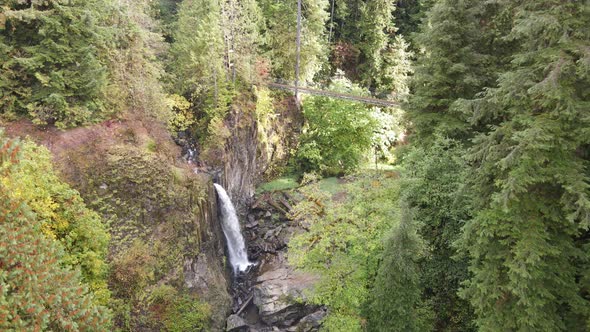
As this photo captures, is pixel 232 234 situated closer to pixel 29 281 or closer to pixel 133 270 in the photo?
pixel 133 270

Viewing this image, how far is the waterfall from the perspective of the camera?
21.6m

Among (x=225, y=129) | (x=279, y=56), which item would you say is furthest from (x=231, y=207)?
(x=279, y=56)

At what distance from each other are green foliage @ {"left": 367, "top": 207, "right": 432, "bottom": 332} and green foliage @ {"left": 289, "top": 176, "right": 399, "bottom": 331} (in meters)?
0.58

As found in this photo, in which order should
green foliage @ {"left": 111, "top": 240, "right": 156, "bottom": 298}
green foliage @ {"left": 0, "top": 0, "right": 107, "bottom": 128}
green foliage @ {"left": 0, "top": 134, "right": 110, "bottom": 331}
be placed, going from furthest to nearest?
green foliage @ {"left": 0, "top": 0, "right": 107, "bottom": 128} < green foliage @ {"left": 111, "top": 240, "right": 156, "bottom": 298} < green foliage @ {"left": 0, "top": 134, "right": 110, "bottom": 331}

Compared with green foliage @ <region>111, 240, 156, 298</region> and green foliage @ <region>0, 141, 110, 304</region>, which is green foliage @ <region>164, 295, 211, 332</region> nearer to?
green foliage @ <region>111, 240, 156, 298</region>

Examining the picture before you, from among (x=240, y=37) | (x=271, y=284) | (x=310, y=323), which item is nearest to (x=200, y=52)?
(x=240, y=37)

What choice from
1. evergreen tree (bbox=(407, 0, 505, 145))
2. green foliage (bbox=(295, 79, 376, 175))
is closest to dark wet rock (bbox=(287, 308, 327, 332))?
evergreen tree (bbox=(407, 0, 505, 145))

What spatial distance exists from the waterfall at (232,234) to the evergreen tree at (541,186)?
1462 centimetres

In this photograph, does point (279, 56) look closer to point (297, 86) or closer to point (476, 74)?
point (297, 86)

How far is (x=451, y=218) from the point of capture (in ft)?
45.0

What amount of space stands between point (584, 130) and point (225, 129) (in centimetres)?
1894

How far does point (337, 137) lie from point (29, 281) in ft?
76.2

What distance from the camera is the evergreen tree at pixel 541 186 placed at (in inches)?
319

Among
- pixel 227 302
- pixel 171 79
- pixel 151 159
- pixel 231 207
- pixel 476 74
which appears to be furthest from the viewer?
pixel 171 79
